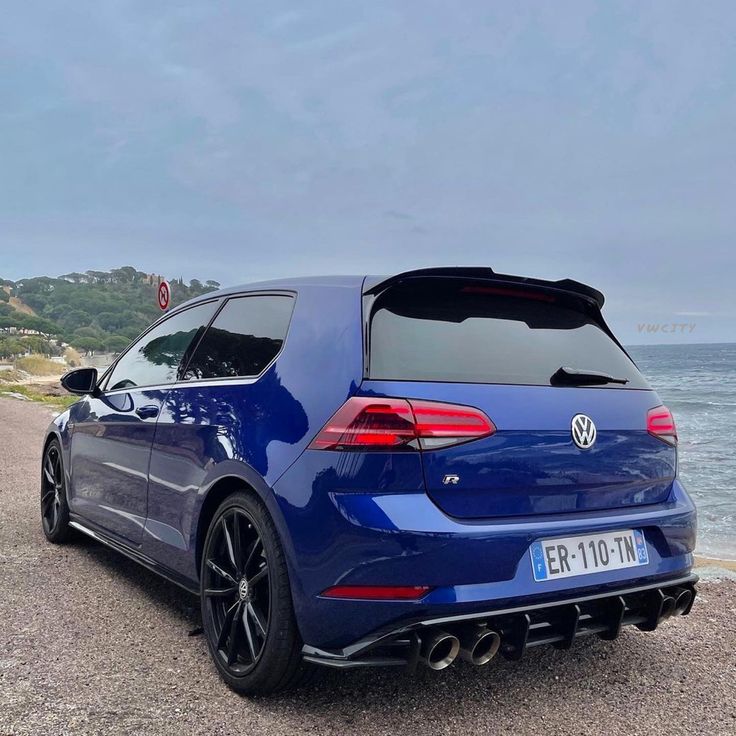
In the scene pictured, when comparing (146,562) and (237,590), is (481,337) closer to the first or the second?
(237,590)

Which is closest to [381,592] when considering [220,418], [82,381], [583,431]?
[583,431]

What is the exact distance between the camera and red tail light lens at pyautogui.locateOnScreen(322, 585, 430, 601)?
242cm

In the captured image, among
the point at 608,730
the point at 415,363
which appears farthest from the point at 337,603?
the point at 608,730

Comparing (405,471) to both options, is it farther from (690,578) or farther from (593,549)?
(690,578)

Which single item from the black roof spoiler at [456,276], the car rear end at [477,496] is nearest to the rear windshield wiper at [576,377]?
the car rear end at [477,496]

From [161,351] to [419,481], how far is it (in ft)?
7.27

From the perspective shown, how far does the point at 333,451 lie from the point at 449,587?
57 cm

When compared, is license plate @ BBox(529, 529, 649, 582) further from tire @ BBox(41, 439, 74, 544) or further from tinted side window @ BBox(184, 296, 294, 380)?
tire @ BBox(41, 439, 74, 544)

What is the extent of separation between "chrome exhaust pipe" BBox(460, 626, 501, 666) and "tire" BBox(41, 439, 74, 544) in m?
3.54

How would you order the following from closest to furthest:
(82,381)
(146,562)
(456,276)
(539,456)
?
1. (539,456)
2. (456,276)
3. (146,562)
4. (82,381)

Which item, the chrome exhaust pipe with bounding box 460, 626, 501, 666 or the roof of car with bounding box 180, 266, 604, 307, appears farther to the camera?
the roof of car with bounding box 180, 266, 604, 307

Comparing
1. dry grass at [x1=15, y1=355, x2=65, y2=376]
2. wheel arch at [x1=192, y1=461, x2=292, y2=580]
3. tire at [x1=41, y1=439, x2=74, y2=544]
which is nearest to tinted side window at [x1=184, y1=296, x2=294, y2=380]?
wheel arch at [x1=192, y1=461, x2=292, y2=580]

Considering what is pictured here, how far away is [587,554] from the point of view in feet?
8.87

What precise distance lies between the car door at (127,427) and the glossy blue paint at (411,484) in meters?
0.58
